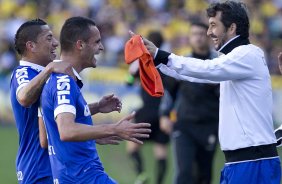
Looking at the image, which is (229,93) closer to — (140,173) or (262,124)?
(262,124)

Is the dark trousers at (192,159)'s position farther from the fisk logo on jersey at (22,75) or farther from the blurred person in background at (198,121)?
the fisk logo on jersey at (22,75)

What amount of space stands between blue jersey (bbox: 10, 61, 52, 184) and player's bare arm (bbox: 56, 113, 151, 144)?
114 cm

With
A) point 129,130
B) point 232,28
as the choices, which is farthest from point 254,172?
point 129,130

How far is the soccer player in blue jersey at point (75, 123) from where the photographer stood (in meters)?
6.43

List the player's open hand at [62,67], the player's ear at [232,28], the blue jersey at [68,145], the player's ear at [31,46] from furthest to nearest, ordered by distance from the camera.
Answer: the player's ear at [31,46] < the player's ear at [232,28] < the player's open hand at [62,67] < the blue jersey at [68,145]

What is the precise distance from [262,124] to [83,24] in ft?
5.54

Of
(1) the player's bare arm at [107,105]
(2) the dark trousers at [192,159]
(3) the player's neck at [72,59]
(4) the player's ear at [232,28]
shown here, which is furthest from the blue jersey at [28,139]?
(2) the dark trousers at [192,159]

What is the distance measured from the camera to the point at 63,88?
6.59 metres

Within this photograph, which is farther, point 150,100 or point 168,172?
point 168,172

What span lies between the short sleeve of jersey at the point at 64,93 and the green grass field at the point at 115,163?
7156 mm

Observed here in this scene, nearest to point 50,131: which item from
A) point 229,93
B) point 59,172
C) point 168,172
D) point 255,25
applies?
point 59,172

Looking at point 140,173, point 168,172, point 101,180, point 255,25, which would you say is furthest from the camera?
point 255,25

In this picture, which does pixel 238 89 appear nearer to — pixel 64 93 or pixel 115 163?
pixel 64 93

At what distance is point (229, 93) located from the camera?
7336 millimetres
